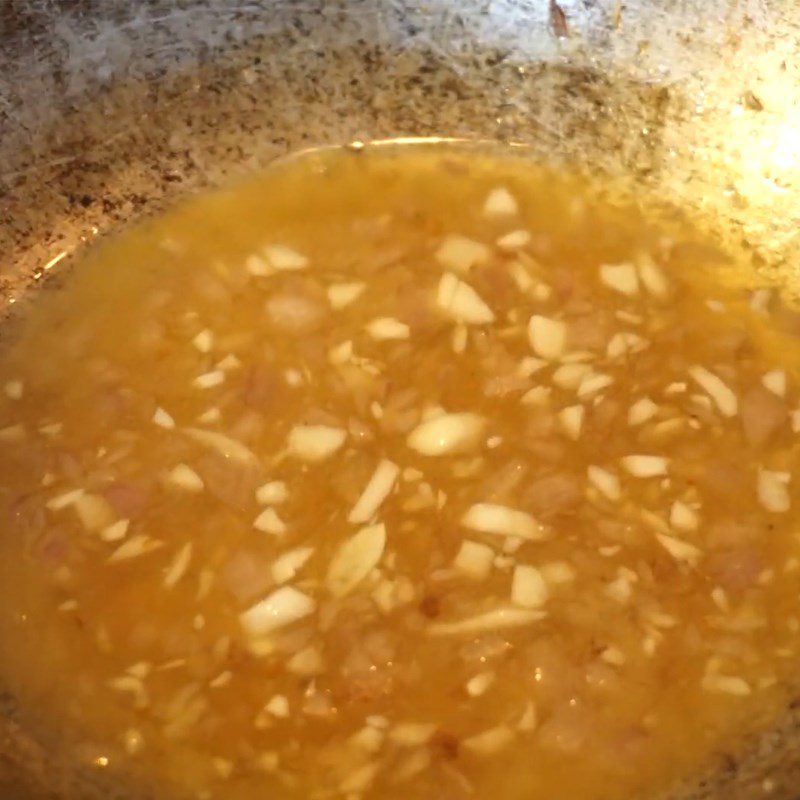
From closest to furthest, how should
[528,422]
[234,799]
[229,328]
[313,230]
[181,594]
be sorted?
[234,799], [181,594], [528,422], [229,328], [313,230]

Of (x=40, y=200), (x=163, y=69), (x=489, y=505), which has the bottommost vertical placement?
(x=489, y=505)

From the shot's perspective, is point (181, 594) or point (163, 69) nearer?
point (181, 594)

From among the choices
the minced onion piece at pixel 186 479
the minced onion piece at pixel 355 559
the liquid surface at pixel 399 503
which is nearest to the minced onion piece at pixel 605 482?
the liquid surface at pixel 399 503

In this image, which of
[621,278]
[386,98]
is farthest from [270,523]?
[386,98]

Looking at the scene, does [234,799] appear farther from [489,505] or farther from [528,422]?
[528,422]

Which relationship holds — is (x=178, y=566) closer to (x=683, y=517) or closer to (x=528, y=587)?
(x=528, y=587)

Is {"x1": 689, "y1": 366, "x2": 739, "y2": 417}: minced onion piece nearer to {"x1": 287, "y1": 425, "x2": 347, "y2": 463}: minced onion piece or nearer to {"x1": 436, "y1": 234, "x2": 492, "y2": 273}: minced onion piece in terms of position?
{"x1": 436, "y1": 234, "x2": 492, "y2": 273}: minced onion piece

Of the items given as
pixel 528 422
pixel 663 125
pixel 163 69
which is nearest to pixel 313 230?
pixel 163 69
